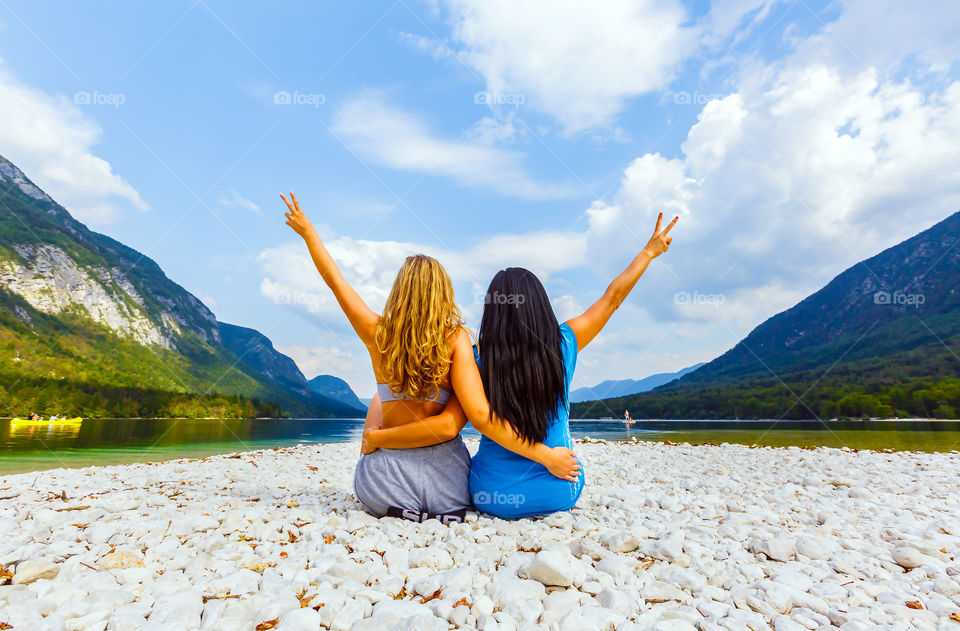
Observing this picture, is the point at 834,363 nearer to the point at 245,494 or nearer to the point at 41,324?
the point at 245,494

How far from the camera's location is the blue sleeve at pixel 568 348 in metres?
3.80

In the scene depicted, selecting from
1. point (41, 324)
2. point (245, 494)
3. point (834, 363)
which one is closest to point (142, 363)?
point (41, 324)

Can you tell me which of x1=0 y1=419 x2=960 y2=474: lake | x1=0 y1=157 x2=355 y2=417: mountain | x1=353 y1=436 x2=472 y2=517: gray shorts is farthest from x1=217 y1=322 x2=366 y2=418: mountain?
x1=353 y1=436 x2=472 y2=517: gray shorts

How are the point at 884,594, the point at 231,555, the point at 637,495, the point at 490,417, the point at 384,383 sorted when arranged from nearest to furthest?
1. the point at 884,594
2. the point at 231,555
3. the point at 490,417
4. the point at 384,383
5. the point at 637,495

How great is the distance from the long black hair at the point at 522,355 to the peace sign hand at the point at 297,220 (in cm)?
161

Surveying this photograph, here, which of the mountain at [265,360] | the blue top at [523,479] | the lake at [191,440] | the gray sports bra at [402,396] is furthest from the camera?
the mountain at [265,360]

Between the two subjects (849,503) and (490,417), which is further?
(849,503)

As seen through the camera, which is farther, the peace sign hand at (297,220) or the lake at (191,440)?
the lake at (191,440)

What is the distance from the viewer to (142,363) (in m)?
89.6

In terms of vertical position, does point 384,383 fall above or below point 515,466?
above

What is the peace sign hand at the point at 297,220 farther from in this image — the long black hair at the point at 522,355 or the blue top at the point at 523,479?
the blue top at the point at 523,479

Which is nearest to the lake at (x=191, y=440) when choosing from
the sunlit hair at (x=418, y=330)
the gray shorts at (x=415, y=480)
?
the gray shorts at (x=415, y=480)

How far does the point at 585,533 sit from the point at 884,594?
1.72m

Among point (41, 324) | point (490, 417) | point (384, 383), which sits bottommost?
point (490, 417)
